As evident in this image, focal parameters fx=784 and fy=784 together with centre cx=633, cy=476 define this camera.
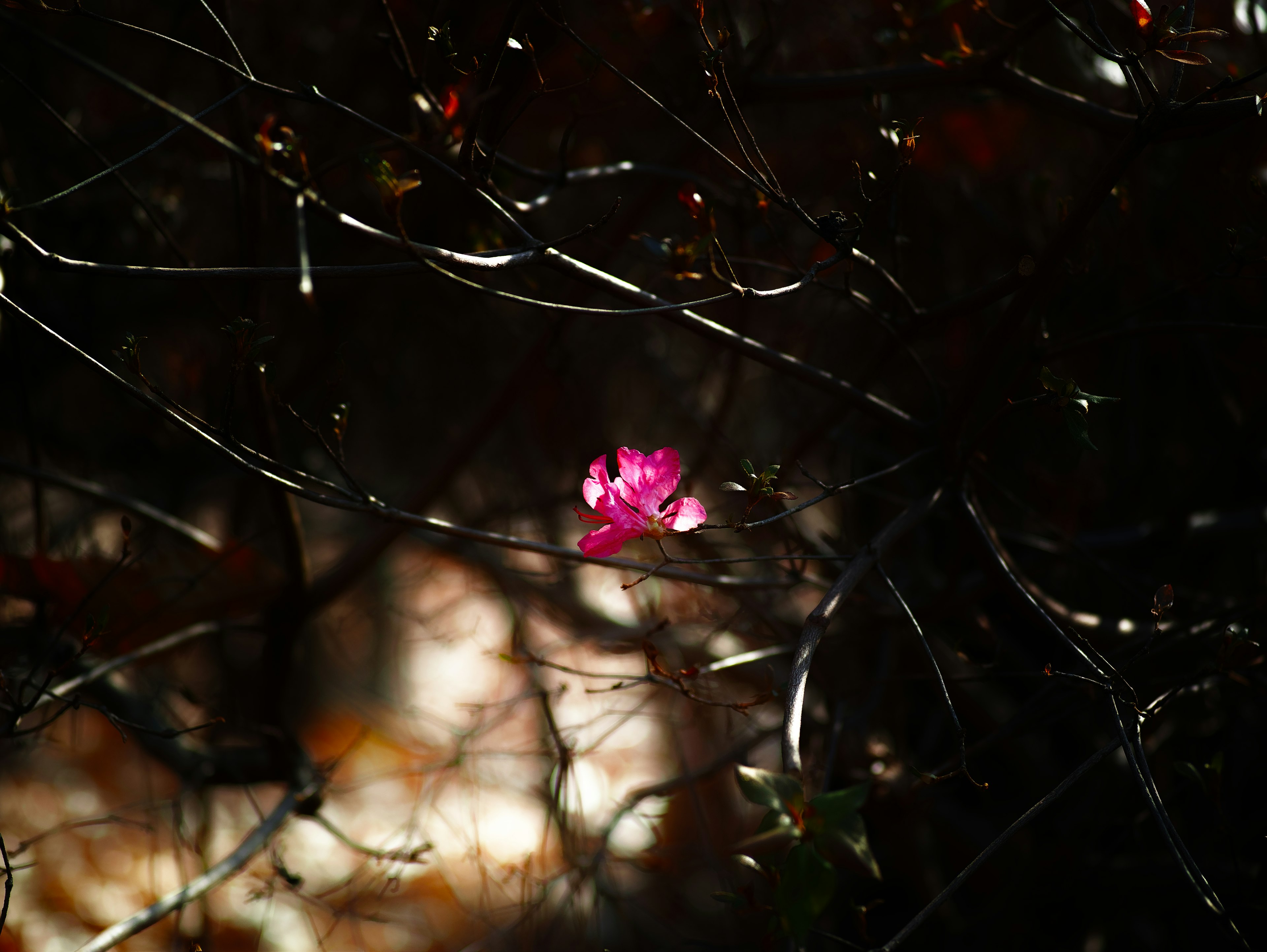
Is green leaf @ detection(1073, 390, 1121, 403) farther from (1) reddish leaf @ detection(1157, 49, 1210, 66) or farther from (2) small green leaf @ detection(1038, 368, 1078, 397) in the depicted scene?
(1) reddish leaf @ detection(1157, 49, 1210, 66)

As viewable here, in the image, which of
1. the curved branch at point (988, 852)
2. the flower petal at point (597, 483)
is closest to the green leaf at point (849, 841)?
the curved branch at point (988, 852)

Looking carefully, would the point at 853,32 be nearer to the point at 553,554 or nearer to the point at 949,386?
the point at 949,386

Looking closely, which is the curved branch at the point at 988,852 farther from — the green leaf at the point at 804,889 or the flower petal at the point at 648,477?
the flower petal at the point at 648,477

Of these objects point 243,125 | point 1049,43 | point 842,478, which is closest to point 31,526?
point 243,125

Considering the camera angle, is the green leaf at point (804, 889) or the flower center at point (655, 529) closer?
the green leaf at point (804, 889)

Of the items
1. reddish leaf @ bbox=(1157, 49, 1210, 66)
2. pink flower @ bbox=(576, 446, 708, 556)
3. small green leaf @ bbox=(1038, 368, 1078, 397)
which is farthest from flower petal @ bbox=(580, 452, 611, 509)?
reddish leaf @ bbox=(1157, 49, 1210, 66)

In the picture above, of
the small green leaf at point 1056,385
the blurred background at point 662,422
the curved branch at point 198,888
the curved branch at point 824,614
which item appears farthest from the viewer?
the blurred background at point 662,422
